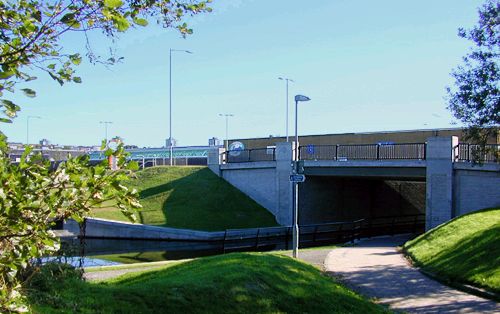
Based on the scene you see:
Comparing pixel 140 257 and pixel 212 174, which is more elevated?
pixel 212 174

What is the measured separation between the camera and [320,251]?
72.3ft

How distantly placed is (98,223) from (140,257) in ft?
23.9

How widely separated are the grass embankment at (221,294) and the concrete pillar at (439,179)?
1732 cm

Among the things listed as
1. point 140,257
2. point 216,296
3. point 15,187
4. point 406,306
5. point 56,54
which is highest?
point 56,54

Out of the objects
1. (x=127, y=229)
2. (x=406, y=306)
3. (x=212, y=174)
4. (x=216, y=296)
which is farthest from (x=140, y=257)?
(x=212, y=174)

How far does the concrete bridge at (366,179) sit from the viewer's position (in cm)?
2628

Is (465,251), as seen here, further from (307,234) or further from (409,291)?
(307,234)

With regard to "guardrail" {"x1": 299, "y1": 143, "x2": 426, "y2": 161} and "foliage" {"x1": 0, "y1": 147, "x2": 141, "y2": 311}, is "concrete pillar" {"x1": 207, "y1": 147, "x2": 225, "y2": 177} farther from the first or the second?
"foliage" {"x1": 0, "y1": 147, "x2": 141, "y2": 311}

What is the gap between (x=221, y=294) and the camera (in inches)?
309

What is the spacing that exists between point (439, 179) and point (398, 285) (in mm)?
14451

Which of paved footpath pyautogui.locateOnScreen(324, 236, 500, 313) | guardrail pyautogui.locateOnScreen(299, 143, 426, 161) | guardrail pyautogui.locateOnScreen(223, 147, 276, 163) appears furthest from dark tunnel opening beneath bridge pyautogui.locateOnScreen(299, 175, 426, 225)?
paved footpath pyautogui.locateOnScreen(324, 236, 500, 313)

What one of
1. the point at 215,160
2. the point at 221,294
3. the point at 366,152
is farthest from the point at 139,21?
the point at 215,160

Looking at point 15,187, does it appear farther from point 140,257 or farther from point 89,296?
point 140,257

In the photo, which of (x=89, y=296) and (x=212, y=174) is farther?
(x=212, y=174)
